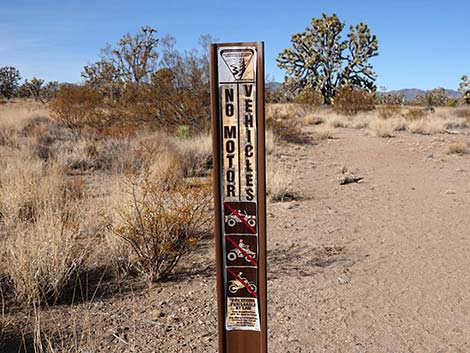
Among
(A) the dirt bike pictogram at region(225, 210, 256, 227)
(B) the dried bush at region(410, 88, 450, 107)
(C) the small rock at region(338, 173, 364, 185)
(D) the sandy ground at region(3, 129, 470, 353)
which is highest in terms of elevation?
(B) the dried bush at region(410, 88, 450, 107)

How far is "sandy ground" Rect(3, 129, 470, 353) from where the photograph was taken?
3631mm

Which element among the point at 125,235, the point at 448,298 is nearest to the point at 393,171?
the point at 448,298

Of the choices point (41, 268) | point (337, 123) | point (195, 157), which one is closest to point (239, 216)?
point (41, 268)

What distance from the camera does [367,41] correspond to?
145ft

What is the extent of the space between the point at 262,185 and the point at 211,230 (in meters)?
3.92

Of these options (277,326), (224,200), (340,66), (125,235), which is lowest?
(277,326)

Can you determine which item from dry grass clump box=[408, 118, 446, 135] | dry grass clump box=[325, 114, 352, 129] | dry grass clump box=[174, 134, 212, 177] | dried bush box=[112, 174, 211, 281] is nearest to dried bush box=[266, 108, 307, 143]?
dry grass clump box=[174, 134, 212, 177]

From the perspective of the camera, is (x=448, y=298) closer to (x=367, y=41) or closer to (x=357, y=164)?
(x=357, y=164)

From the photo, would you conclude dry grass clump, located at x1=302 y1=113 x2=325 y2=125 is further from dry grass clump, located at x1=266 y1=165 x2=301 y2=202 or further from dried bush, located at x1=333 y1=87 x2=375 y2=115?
dry grass clump, located at x1=266 y1=165 x2=301 y2=202

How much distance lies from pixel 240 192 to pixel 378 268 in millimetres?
3348

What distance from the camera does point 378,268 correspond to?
5.07 metres

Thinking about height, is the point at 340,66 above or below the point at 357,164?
above

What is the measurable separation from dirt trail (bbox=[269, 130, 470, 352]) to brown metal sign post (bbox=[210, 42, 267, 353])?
133 centimetres

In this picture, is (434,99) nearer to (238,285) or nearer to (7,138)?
(7,138)
